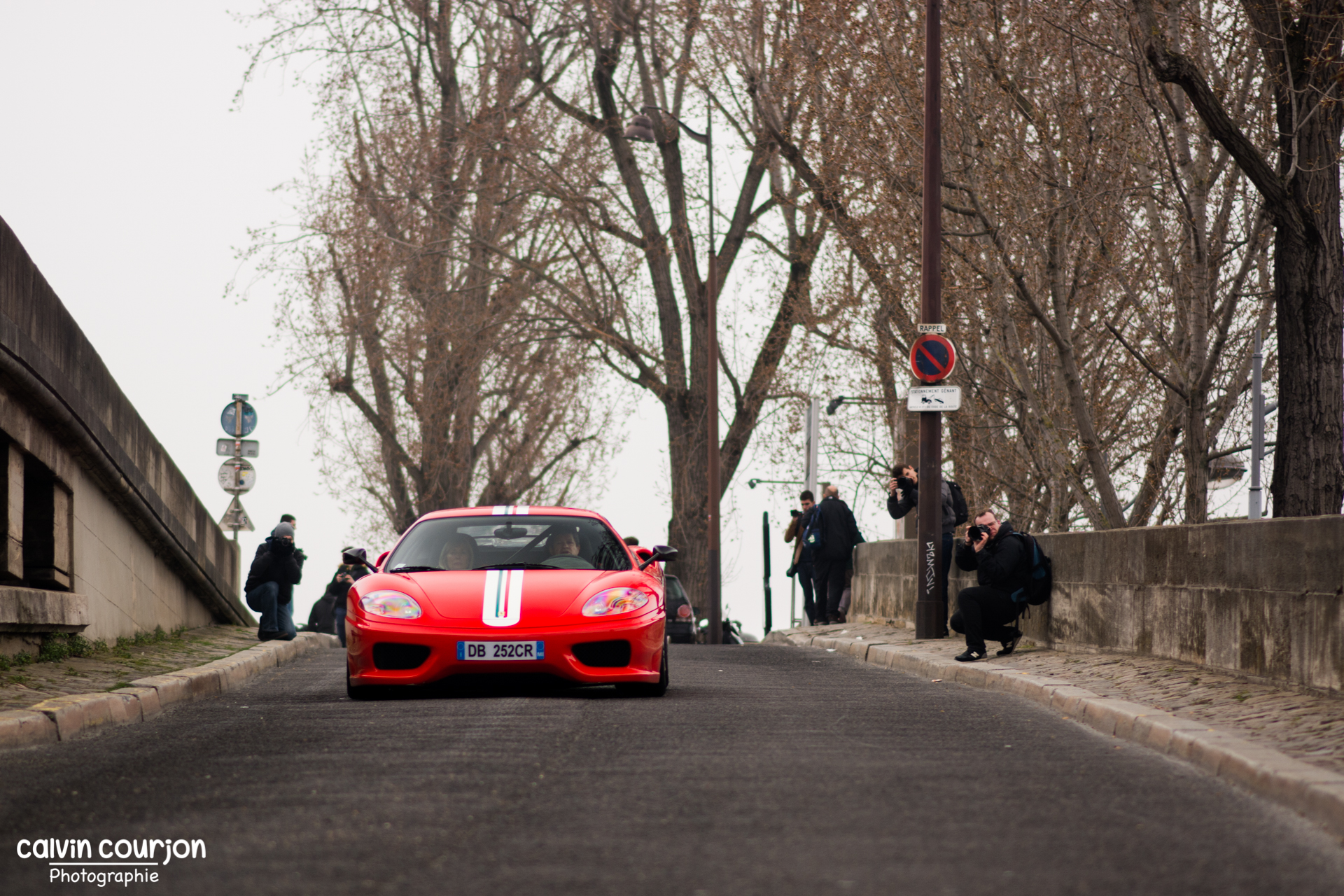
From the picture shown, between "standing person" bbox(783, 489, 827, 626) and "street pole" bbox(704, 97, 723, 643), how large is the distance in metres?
7.43

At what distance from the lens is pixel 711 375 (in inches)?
1187

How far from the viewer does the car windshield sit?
36.7ft

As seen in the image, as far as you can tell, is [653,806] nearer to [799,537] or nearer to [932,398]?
[932,398]

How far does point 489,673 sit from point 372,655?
81 centimetres

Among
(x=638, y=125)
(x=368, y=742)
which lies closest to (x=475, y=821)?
(x=368, y=742)

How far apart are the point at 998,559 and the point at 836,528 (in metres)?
8.02

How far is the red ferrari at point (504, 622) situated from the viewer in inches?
403

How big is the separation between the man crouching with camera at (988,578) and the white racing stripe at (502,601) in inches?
170

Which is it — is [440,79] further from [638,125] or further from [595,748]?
[595,748]

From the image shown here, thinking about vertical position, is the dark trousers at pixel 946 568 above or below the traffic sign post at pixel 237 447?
below

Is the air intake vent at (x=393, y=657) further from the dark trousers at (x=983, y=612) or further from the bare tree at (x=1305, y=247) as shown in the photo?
the bare tree at (x=1305, y=247)

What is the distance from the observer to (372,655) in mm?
10453

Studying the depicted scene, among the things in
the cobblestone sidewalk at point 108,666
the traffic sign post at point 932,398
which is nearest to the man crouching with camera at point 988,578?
the traffic sign post at point 932,398

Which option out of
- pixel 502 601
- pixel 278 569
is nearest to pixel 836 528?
pixel 278 569
